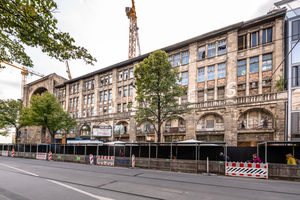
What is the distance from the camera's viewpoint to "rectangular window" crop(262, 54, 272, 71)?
22.9 metres

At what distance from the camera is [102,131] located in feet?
115

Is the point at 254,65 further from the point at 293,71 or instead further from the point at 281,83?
the point at 293,71

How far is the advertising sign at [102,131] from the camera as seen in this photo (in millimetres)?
34388

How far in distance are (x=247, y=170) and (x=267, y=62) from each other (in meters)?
15.7

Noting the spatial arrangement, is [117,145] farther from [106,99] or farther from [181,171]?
[106,99]

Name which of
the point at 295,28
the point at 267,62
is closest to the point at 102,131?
the point at 267,62

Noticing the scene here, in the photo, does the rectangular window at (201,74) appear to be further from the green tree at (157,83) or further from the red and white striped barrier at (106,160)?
the red and white striped barrier at (106,160)

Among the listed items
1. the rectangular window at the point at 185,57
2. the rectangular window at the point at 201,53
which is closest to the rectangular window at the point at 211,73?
the rectangular window at the point at 201,53

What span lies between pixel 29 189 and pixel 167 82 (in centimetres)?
1504

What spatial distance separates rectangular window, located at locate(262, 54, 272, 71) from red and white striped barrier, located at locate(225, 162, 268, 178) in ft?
48.1

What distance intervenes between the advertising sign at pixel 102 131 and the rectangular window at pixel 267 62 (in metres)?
26.4

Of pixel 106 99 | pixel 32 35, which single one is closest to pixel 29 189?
pixel 32 35

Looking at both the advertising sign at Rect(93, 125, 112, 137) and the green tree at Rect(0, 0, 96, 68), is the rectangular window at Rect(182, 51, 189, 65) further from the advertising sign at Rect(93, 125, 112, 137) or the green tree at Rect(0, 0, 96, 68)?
the green tree at Rect(0, 0, 96, 68)

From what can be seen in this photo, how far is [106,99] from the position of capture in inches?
1607
